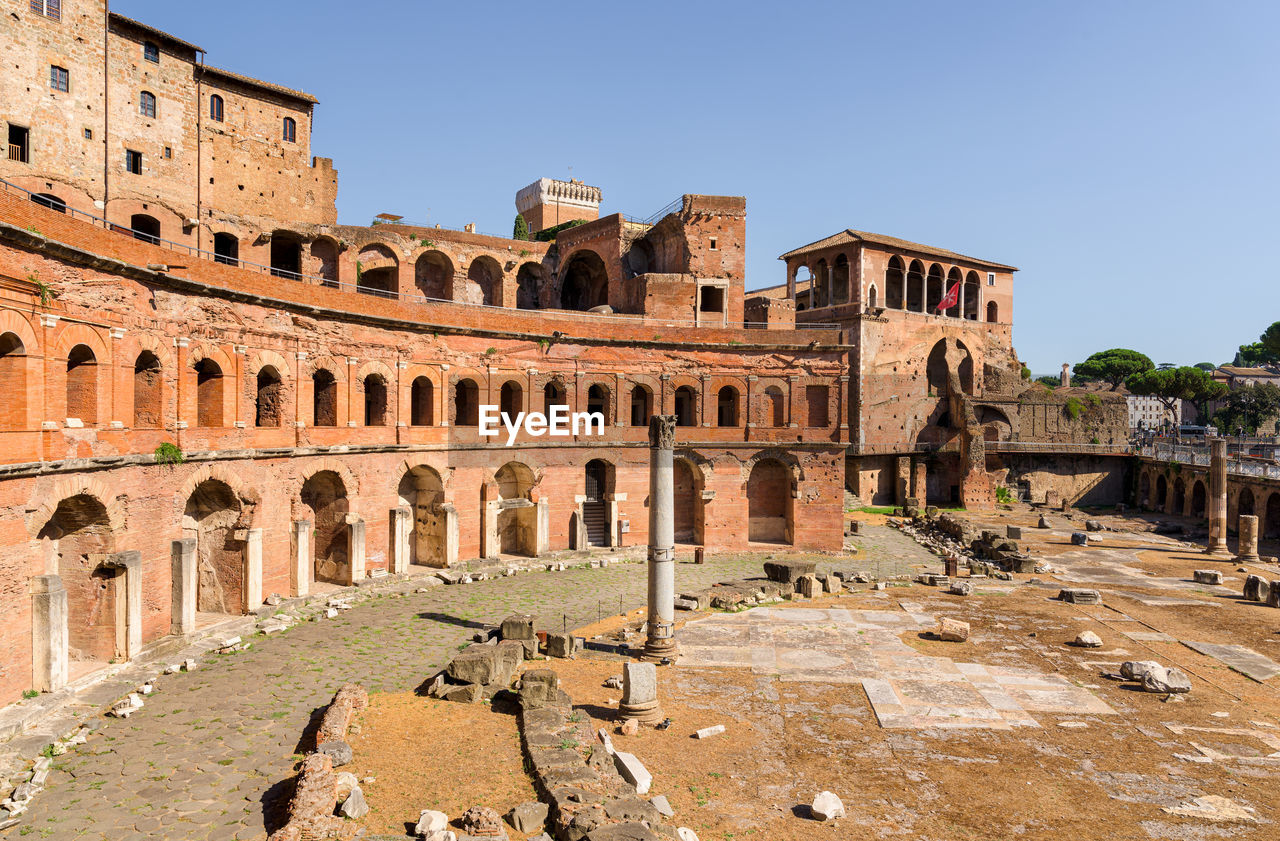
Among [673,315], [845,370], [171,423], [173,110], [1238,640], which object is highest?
[173,110]

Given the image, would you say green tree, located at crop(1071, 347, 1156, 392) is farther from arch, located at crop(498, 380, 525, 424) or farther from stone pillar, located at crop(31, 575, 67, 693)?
stone pillar, located at crop(31, 575, 67, 693)

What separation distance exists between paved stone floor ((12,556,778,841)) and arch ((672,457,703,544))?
8.60 m

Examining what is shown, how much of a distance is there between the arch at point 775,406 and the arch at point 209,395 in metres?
19.6

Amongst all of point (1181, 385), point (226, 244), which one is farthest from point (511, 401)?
point (1181, 385)

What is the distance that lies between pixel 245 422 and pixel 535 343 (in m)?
10.9

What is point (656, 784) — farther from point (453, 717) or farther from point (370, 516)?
point (370, 516)

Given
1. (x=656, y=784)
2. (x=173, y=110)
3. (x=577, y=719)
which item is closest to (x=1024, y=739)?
(x=656, y=784)

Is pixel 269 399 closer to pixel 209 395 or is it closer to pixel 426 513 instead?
pixel 209 395

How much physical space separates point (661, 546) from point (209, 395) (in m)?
11.8

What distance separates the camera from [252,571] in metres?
19.6

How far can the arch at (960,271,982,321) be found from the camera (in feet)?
185

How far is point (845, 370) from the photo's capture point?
31.9 meters

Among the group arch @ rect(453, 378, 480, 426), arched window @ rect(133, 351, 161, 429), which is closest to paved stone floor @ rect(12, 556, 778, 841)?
arched window @ rect(133, 351, 161, 429)

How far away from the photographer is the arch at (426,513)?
26.2 meters
